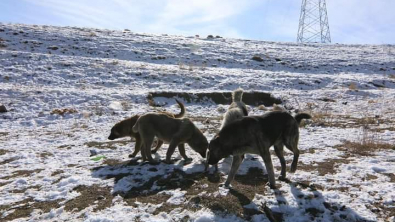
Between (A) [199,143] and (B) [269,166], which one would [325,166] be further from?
(A) [199,143]

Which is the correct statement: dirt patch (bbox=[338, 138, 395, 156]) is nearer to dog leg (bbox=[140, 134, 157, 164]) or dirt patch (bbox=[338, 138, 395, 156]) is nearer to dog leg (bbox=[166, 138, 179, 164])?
dog leg (bbox=[166, 138, 179, 164])

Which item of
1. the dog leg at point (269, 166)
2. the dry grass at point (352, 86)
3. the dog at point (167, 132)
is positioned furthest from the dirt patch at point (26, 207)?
the dry grass at point (352, 86)

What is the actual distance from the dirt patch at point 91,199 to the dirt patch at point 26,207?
1.07 feet

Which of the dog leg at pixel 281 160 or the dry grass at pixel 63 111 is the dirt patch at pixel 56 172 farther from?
the dry grass at pixel 63 111

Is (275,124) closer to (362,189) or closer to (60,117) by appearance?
(362,189)

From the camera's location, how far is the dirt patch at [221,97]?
18547 mm

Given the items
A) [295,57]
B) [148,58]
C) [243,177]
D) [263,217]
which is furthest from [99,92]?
[295,57]

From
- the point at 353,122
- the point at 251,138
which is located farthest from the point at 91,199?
the point at 353,122

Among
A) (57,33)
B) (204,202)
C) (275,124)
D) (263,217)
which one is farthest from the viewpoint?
(57,33)

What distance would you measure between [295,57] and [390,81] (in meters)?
9.88

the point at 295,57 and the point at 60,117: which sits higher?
the point at 295,57

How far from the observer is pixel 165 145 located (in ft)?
32.9

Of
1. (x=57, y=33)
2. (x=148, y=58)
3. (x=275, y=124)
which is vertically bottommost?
(x=275, y=124)

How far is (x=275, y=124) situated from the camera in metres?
5.92
